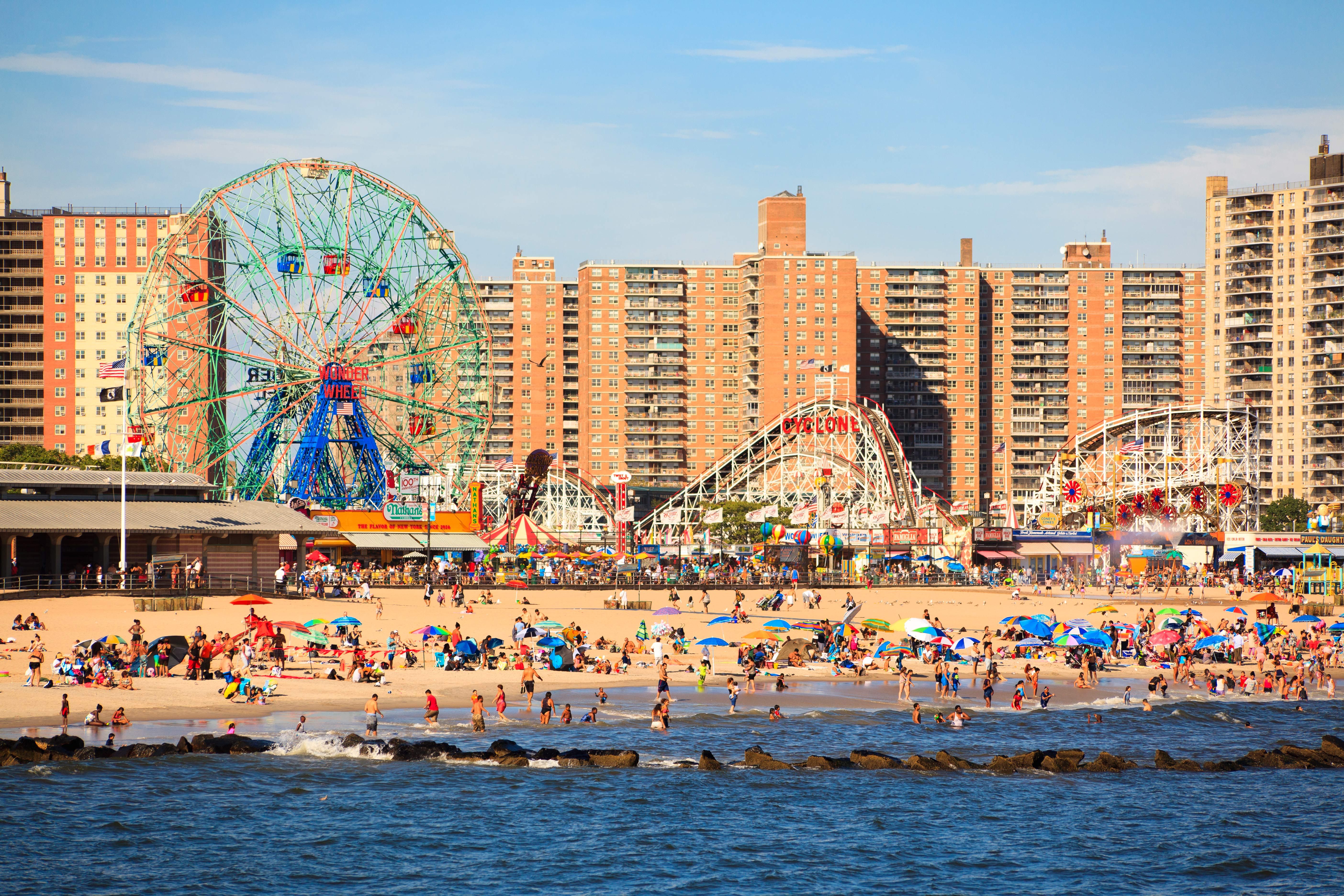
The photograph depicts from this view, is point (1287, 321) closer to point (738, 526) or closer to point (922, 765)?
point (738, 526)

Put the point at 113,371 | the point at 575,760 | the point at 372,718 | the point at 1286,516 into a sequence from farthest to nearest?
the point at 1286,516
the point at 113,371
the point at 372,718
the point at 575,760

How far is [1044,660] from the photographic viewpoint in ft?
182

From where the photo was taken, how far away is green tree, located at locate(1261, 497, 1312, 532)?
442 feet

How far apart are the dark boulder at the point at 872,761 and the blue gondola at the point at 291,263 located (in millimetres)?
60998

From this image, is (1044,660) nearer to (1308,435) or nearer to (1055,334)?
(1308,435)

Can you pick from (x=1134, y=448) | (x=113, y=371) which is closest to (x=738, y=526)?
(x=1134, y=448)

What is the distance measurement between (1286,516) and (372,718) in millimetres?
120138

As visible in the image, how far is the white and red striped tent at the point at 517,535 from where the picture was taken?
296 feet

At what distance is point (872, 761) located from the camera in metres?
36.7

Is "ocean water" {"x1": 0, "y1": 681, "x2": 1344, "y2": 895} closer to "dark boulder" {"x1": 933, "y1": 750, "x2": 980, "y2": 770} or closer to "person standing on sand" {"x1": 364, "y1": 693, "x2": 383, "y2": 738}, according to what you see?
"dark boulder" {"x1": 933, "y1": 750, "x2": 980, "y2": 770}

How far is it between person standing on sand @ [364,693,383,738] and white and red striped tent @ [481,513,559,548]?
5190cm

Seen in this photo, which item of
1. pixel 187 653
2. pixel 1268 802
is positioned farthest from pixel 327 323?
pixel 1268 802

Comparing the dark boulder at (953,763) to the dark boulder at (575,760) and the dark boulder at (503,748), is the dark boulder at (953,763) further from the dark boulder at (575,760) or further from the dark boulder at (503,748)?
the dark boulder at (503,748)

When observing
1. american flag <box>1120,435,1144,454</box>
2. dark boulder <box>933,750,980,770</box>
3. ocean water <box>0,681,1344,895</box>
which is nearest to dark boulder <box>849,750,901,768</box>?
ocean water <box>0,681,1344,895</box>
